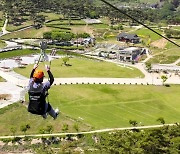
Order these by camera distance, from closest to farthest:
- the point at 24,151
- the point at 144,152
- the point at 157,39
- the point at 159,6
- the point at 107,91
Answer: the point at 144,152
the point at 24,151
the point at 107,91
the point at 157,39
the point at 159,6

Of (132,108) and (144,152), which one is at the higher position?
(144,152)

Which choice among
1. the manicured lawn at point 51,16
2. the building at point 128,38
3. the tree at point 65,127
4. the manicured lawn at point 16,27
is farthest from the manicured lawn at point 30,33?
the tree at point 65,127

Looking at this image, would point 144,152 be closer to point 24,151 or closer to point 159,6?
point 24,151

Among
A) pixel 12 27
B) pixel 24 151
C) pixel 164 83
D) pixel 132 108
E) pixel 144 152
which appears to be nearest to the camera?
pixel 144 152

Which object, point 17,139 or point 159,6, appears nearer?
point 17,139

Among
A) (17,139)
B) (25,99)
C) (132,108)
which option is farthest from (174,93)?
(17,139)

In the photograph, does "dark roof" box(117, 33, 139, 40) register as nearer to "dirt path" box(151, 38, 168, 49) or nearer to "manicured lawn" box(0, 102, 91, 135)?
"dirt path" box(151, 38, 168, 49)

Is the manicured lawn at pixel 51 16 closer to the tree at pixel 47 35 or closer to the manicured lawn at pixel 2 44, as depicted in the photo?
the tree at pixel 47 35
